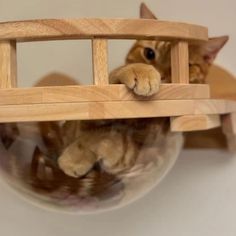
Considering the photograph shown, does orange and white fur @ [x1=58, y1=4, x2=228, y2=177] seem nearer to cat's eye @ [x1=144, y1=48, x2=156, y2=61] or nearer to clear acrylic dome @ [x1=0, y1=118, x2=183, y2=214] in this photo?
clear acrylic dome @ [x1=0, y1=118, x2=183, y2=214]

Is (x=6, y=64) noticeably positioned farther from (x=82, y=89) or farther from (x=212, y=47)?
(x=212, y=47)

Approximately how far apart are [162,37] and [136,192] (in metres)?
0.23

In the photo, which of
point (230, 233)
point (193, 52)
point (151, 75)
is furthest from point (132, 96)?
point (230, 233)

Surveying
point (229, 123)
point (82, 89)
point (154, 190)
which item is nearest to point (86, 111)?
point (82, 89)

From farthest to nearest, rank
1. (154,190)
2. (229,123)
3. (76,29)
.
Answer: (154,190) → (229,123) → (76,29)

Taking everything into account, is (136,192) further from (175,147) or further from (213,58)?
(213,58)

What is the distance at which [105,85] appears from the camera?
0.56 meters

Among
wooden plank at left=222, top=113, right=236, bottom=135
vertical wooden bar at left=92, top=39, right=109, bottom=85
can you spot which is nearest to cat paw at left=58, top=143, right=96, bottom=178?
vertical wooden bar at left=92, top=39, right=109, bottom=85

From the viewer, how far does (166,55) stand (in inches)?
33.7

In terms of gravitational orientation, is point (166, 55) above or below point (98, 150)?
above

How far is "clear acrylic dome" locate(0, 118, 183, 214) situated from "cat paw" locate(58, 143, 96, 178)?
0.01 meters

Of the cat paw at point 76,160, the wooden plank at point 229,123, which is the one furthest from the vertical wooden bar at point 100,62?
the wooden plank at point 229,123

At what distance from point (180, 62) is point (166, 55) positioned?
0.24 m

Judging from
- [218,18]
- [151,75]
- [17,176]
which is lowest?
[17,176]
